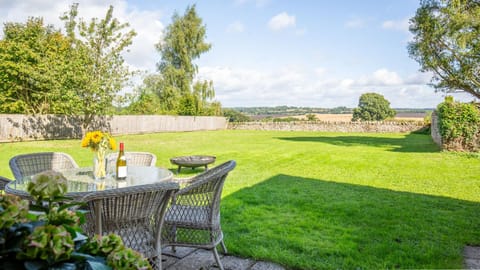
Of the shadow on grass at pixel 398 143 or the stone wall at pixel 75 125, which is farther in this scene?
the stone wall at pixel 75 125

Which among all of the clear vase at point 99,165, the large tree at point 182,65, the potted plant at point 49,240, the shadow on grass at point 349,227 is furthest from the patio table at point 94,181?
the large tree at point 182,65

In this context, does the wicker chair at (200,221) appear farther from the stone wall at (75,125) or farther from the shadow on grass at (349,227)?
the stone wall at (75,125)

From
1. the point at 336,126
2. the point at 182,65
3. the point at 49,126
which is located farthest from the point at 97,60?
the point at 336,126

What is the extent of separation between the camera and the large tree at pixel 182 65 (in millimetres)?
25297

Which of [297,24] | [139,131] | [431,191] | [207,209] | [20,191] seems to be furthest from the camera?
[139,131]

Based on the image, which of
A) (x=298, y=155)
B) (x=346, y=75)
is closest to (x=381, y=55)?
(x=298, y=155)

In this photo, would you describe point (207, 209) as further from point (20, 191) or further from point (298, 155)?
point (298, 155)

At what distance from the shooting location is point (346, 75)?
87.4 feet

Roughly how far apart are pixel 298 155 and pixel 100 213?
9.06 meters

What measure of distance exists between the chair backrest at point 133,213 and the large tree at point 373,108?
42.6 m

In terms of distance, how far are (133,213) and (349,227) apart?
8.67 feet

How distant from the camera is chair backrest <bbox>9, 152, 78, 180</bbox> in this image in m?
3.31

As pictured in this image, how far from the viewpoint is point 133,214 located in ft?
6.75

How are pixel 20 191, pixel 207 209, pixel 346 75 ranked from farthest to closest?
pixel 346 75
pixel 207 209
pixel 20 191
